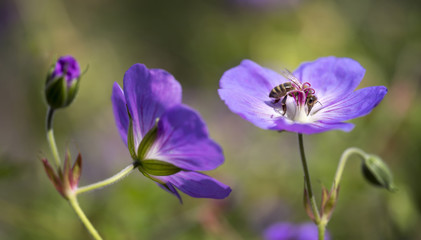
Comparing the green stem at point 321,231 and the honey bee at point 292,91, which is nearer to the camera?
the green stem at point 321,231

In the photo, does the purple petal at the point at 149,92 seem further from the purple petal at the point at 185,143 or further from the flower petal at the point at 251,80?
the flower petal at the point at 251,80

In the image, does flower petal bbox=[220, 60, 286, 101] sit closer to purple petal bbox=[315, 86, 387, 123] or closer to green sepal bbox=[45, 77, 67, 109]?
purple petal bbox=[315, 86, 387, 123]

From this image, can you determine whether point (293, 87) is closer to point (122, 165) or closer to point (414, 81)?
point (414, 81)

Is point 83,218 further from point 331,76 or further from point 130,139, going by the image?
point 331,76

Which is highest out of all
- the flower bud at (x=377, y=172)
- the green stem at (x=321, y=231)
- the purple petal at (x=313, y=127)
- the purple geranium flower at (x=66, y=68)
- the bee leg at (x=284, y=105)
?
the purple geranium flower at (x=66, y=68)

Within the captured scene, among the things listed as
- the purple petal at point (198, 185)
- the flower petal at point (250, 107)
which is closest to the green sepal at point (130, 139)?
the purple petal at point (198, 185)

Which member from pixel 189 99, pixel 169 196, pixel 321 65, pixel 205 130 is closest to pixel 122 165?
pixel 169 196

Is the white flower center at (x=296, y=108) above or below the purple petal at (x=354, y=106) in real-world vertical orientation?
below

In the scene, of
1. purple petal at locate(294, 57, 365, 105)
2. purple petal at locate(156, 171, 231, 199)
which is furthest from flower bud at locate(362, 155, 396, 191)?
purple petal at locate(156, 171, 231, 199)
